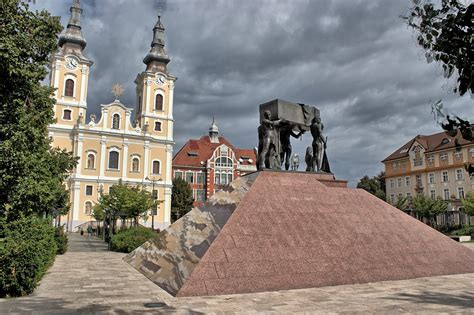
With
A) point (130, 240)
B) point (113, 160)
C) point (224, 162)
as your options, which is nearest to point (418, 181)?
point (224, 162)

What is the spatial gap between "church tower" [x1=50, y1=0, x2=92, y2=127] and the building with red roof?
17487 millimetres

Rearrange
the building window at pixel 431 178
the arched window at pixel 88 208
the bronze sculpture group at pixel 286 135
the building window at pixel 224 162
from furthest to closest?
the building window at pixel 224 162
the building window at pixel 431 178
the arched window at pixel 88 208
the bronze sculpture group at pixel 286 135

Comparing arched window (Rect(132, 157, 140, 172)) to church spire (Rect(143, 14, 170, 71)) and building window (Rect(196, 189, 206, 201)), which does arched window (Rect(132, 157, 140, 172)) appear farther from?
church spire (Rect(143, 14, 170, 71))

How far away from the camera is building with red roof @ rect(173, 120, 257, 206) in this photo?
199ft

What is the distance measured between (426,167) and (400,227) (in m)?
43.8

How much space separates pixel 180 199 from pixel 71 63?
23462mm

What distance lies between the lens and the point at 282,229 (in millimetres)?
11016

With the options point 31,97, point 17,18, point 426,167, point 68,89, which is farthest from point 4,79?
point 426,167

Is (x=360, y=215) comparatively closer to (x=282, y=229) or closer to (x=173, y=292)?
(x=282, y=229)

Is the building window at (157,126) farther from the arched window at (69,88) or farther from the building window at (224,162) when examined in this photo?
the arched window at (69,88)

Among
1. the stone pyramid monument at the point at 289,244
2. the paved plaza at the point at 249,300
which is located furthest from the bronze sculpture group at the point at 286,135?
the paved plaza at the point at 249,300

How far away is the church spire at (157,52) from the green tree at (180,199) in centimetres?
1749

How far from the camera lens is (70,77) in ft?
162

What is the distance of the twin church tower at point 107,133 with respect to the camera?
47.6m
